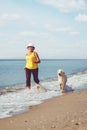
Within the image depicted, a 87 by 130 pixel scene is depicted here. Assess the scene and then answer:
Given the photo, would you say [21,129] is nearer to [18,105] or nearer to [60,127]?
[60,127]

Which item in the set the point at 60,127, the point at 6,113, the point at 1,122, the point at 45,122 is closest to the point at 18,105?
the point at 6,113

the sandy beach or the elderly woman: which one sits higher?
the elderly woman

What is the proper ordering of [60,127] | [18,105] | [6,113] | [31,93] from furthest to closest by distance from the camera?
[31,93] → [18,105] → [6,113] → [60,127]

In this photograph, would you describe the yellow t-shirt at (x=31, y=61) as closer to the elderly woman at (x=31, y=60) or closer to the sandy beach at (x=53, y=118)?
the elderly woman at (x=31, y=60)

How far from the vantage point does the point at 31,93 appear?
534 inches

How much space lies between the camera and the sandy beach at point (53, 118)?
→ 22.8 feet

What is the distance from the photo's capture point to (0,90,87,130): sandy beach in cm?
693

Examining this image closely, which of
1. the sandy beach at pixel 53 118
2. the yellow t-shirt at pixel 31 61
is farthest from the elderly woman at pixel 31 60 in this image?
the sandy beach at pixel 53 118

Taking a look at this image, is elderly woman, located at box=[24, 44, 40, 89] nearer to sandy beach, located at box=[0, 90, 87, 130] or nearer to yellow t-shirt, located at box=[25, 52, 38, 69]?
yellow t-shirt, located at box=[25, 52, 38, 69]

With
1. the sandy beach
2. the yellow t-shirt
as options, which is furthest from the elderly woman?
the sandy beach

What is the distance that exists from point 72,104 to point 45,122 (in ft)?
7.43

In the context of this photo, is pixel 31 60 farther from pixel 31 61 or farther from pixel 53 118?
pixel 53 118

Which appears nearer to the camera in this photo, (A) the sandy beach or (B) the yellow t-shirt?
(A) the sandy beach

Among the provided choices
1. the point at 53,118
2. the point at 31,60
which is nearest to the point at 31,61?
the point at 31,60
